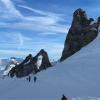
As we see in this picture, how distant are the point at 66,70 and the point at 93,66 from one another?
5.47 m

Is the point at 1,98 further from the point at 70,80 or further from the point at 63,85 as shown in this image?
the point at 70,80

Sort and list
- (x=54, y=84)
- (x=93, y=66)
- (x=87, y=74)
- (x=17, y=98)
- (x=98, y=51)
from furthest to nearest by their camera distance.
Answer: (x=98, y=51) < (x=93, y=66) < (x=87, y=74) < (x=54, y=84) < (x=17, y=98)

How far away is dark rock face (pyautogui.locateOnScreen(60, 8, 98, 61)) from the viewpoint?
102 m

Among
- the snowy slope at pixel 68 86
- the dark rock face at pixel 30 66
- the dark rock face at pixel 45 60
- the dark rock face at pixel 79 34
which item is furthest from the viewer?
the dark rock face at pixel 45 60

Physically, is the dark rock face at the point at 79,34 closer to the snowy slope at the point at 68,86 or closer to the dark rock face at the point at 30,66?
the dark rock face at the point at 30,66

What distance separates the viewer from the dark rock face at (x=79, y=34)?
102 m

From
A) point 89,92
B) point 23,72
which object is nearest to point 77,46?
point 23,72

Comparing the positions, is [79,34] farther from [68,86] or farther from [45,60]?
[68,86]

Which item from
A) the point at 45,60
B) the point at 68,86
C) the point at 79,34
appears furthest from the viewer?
the point at 45,60

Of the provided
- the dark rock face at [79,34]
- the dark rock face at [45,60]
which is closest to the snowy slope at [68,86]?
the dark rock face at [79,34]

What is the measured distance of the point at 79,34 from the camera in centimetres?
10569

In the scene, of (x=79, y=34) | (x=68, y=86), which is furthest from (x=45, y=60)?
(x=68, y=86)

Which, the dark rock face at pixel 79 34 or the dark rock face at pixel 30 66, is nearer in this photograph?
the dark rock face at pixel 79 34

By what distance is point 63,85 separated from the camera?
54000 mm
